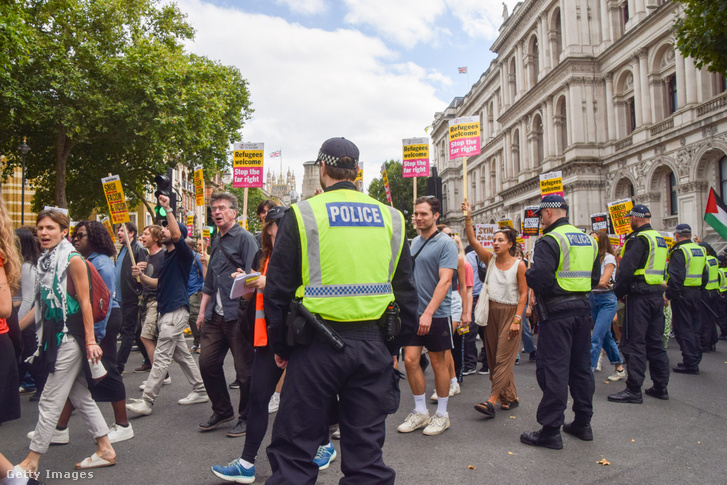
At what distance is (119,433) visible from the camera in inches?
195

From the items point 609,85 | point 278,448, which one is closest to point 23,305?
point 278,448

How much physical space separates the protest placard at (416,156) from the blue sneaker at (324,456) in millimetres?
8466

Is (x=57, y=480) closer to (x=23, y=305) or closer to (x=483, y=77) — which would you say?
(x=23, y=305)

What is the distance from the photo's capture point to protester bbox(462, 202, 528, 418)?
230 inches

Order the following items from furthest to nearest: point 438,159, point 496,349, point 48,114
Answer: point 438,159 → point 48,114 → point 496,349

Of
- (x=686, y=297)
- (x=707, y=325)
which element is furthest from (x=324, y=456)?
(x=707, y=325)

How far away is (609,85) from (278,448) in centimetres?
3699

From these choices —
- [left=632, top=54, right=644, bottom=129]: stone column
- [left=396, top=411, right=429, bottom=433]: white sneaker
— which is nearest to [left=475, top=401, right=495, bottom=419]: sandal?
[left=396, top=411, right=429, bottom=433]: white sneaker

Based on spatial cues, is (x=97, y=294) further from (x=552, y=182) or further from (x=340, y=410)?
(x=552, y=182)

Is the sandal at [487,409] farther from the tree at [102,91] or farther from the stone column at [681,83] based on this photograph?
the stone column at [681,83]

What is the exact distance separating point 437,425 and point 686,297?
5.41 m

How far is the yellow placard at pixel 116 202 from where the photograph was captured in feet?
27.7

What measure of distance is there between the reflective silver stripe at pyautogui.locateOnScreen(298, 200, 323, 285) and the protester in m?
3.28

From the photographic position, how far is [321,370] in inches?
103
